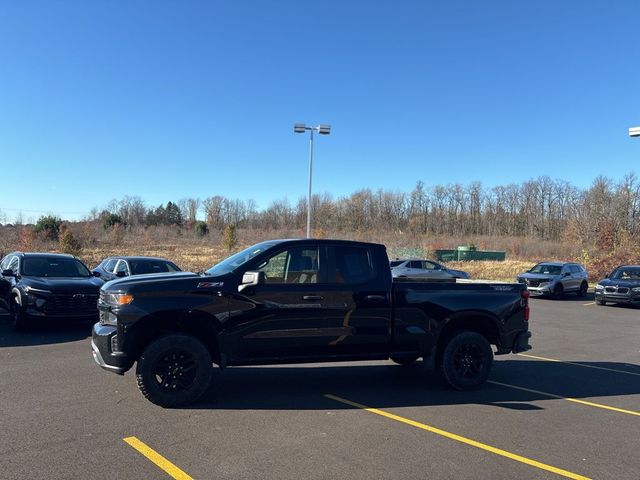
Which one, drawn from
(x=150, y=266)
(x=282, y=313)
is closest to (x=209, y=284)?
(x=282, y=313)

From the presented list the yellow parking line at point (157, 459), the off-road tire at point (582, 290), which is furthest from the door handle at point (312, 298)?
the off-road tire at point (582, 290)

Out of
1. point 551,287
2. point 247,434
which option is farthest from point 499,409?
point 551,287

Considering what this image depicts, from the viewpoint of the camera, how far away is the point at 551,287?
75.2ft

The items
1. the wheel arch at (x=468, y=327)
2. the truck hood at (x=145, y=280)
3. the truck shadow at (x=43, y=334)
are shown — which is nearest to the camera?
the truck hood at (x=145, y=280)

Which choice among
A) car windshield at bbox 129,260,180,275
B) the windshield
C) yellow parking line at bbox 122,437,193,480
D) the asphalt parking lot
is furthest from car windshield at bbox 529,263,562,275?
yellow parking line at bbox 122,437,193,480

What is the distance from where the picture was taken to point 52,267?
1257 centimetres

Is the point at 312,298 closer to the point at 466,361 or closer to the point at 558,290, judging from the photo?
the point at 466,361

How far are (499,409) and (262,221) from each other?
104m

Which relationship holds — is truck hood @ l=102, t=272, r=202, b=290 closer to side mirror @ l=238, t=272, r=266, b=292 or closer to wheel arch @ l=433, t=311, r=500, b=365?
side mirror @ l=238, t=272, r=266, b=292

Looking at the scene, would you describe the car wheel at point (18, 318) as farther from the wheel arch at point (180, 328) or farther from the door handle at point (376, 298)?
the door handle at point (376, 298)

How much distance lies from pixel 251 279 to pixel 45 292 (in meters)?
6.98

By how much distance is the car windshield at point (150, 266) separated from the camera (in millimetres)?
13889

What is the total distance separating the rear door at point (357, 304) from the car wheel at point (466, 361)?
0.95 meters

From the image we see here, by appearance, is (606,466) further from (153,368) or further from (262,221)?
(262,221)
